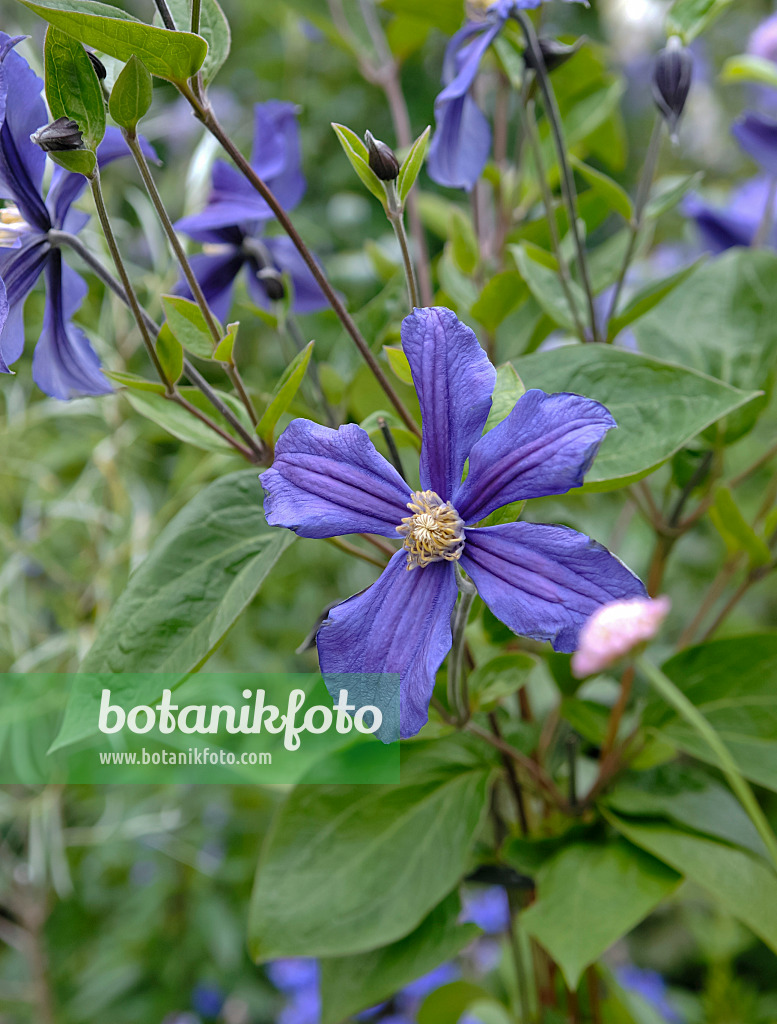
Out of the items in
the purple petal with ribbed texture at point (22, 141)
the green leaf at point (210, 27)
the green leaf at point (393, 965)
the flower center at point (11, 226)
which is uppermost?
the green leaf at point (210, 27)

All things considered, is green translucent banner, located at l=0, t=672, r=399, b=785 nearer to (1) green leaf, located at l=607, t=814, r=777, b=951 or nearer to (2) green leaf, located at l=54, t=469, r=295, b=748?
(2) green leaf, located at l=54, t=469, r=295, b=748

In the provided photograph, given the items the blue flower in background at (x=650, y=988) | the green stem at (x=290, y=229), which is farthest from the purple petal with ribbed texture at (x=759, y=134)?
the blue flower in background at (x=650, y=988)

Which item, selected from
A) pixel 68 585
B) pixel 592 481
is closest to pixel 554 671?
pixel 592 481

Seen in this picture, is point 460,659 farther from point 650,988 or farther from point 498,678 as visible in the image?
point 650,988

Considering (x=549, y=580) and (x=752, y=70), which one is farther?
(x=752, y=70)

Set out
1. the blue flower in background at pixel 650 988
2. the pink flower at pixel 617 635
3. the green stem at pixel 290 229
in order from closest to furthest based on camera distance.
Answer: the pink flower at pixel 617 635
the green stem at pixel 290 229
the blue flower in background at pixel 650 988

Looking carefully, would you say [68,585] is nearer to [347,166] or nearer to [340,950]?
[340,950]

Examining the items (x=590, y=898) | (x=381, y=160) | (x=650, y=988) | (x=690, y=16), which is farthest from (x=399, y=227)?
(x=650, y=988)

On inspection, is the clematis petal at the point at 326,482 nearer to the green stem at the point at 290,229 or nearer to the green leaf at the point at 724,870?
the green stem at the point at 290,229
